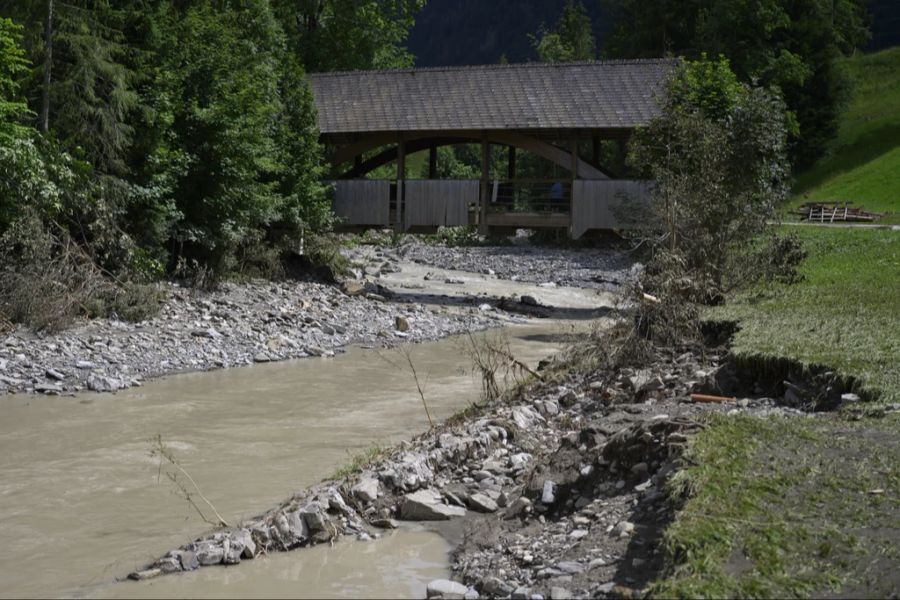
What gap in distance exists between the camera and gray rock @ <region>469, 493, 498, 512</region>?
21.7 feet

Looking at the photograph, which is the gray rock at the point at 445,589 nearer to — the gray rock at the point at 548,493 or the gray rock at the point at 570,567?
the gray rock at the point at 570,567

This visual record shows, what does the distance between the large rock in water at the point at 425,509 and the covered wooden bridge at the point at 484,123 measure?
1899 cm

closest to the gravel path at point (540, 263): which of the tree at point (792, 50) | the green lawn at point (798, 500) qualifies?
the tree at point (792, 50)

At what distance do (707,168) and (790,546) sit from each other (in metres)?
10.9

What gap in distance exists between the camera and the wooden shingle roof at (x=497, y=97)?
25031 mm

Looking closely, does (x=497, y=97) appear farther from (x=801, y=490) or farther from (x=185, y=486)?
(x=801, y=490)

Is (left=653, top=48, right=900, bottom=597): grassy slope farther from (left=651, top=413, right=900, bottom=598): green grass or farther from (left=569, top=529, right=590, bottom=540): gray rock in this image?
→ (left=569, top=529, right=590, bottom=540): gray rock

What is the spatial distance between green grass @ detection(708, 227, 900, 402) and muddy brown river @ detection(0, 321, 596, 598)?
3.30 m

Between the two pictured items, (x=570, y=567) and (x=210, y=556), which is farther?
(x=210, y=556)

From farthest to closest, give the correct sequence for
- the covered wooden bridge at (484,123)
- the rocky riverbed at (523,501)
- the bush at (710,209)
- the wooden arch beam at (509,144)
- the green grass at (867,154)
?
the green grass at (867,154)
the wooden arch beam at (509,144)
the covered wooden bridge at (484,123)
the bush at (710,209)
the rocky riverbed at (523,501)

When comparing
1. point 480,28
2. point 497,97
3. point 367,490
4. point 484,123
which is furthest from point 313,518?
point 480,28

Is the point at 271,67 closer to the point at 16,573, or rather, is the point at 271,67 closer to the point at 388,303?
the point at 388,303

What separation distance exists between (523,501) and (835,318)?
5000 mm

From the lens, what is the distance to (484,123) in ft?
84.9
